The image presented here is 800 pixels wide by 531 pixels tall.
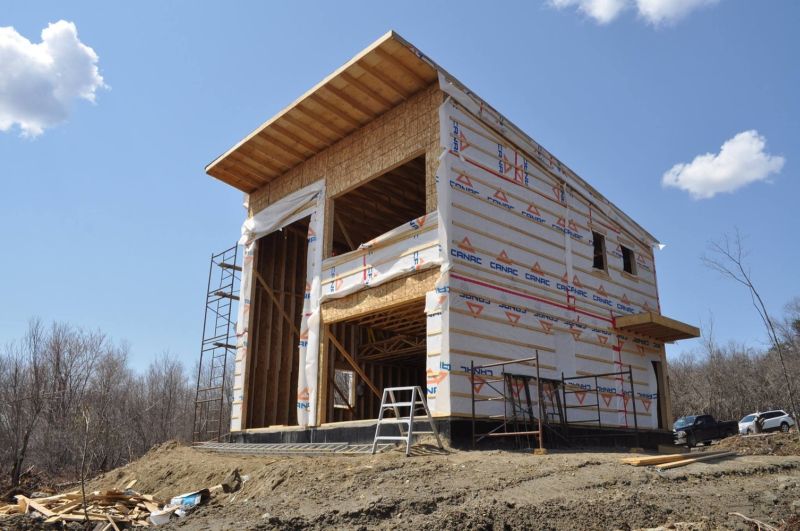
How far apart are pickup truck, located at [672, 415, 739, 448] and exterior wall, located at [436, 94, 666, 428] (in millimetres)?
8471

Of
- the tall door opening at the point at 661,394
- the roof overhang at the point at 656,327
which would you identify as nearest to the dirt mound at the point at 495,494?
the roof overhang at the point at 656,327

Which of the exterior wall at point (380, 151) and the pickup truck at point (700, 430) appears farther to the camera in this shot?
the pickup truck at point (700, 430)

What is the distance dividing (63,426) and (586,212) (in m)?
29.2

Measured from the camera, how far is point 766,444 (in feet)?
64.1

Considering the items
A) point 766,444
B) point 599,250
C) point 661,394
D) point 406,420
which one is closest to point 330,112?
point 406,420

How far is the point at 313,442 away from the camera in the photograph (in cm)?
1457

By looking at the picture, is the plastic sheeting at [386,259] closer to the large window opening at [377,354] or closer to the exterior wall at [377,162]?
the exterior wall at [377,162]

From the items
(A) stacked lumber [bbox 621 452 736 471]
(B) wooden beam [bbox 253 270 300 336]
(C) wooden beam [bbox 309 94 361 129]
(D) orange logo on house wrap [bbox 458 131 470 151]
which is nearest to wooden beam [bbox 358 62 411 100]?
(C) wooden beam [bbox 309 94 361 129]

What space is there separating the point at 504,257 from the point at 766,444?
A: 1227 cm

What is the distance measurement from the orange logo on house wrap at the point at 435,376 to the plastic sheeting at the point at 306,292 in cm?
374

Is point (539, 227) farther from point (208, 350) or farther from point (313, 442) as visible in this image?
point (208, 350)

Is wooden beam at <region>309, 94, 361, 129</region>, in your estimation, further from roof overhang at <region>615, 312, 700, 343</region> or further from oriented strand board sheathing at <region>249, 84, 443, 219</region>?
roof overhang at <region>615, 312, 700, 343</region>

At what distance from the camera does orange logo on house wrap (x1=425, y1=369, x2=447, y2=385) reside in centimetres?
1220

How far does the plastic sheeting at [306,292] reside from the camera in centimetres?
1516
